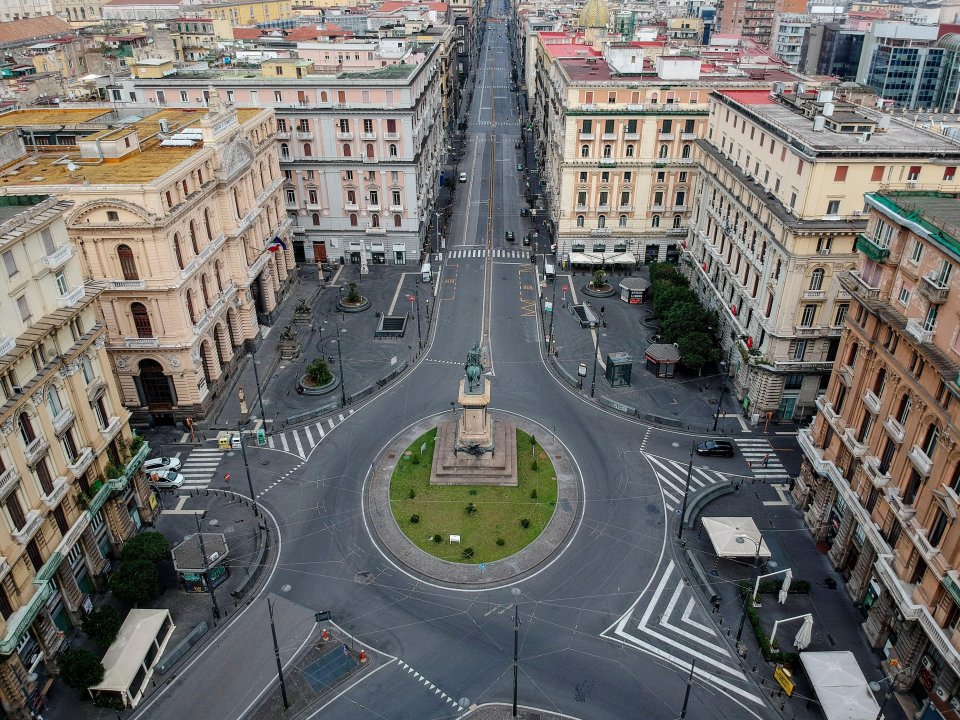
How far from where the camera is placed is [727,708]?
45625 mm

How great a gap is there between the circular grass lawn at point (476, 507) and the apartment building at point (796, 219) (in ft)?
85.6

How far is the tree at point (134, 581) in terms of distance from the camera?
50531 millimetres

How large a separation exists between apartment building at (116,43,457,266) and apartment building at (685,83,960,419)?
46807mm

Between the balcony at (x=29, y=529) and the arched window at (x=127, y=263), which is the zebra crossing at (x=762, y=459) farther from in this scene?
the arched window at (x=127, y=263)

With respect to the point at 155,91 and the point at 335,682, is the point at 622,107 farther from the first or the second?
the point at 335,682

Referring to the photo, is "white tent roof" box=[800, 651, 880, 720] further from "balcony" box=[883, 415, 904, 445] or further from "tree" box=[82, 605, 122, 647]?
"tree" box=[82, 605, 122, 647]

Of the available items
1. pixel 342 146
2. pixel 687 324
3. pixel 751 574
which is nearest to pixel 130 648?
pixel 751 574

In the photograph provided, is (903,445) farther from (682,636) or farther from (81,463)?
(81,463)

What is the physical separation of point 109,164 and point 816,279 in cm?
6982

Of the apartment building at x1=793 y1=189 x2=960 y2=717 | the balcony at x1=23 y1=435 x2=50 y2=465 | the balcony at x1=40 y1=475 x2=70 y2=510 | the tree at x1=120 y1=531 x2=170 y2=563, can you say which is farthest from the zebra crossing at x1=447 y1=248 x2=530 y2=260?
the balcony at x1=23 y1=435 x2=50 y2=465

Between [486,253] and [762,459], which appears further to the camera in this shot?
[486,253]

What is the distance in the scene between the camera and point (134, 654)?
46.5 meters

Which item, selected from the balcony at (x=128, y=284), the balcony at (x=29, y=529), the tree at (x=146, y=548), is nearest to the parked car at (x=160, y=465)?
the tree at (x=146, y=548)

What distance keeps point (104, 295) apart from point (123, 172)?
469 inches
